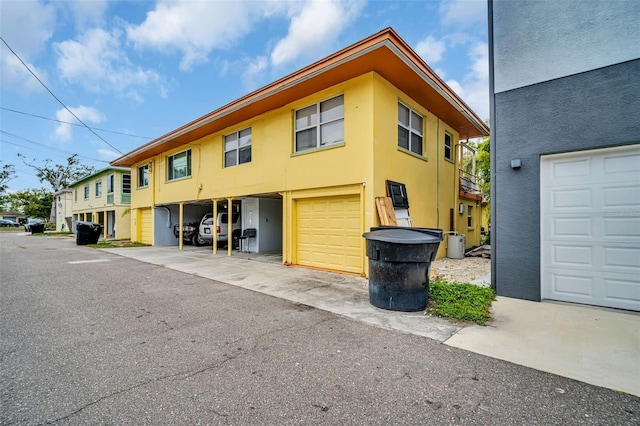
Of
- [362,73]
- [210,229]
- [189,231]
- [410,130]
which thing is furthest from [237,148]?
[189,231]

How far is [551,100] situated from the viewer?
496cm

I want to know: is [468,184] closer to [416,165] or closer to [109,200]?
[416,165]

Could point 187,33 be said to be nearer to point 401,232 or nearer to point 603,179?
point 401,232

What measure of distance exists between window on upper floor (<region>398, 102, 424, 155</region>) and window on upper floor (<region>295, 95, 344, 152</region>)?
183cm

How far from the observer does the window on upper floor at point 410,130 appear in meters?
8.41

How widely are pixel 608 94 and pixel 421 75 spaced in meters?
3.73

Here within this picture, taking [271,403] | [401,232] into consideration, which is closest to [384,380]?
[271,403]

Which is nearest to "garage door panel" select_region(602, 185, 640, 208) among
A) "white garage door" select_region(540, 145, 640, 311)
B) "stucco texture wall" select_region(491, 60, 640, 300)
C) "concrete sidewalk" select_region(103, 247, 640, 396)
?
"white garage door" select_region(540, 145, 640, 311)

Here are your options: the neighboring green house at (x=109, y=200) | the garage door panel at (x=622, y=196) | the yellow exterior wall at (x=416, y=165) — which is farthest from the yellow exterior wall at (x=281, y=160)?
the neighboring green house at (x=109, y=200)

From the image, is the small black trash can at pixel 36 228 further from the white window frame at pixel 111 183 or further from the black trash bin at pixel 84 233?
the black trash bin at pixel 84 233

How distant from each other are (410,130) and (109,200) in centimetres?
2274

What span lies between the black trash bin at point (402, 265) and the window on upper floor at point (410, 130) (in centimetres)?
456

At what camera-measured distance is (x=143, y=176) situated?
17500 mm

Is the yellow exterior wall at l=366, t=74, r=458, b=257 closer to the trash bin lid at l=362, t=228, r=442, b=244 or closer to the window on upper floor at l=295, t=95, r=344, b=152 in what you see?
the window on upper floor at l=295, t=95, r=344, b=152
